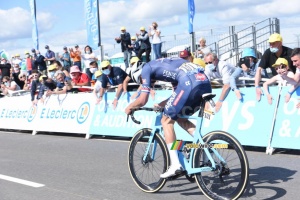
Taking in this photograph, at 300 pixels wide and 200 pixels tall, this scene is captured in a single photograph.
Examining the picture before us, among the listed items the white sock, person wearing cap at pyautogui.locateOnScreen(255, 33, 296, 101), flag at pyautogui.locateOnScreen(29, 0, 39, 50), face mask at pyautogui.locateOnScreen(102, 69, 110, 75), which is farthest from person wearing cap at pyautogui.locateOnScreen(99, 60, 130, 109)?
flag at pyautogui.locateOnScreen(29, 0, 39, 50)

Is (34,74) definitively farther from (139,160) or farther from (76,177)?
(139,160)

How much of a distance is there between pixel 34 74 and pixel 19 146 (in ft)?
12.9

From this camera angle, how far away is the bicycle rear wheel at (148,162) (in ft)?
20.6

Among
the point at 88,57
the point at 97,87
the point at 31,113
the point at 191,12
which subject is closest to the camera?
the point at 97,87

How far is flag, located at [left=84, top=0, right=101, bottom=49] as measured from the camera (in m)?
19.0

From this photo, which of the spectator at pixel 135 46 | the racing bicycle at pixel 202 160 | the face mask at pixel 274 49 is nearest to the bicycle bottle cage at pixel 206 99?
the racing bicycle at pixel 202 160

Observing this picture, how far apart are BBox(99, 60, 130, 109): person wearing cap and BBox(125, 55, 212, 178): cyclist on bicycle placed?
19.5 ft

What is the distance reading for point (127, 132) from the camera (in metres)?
11.9

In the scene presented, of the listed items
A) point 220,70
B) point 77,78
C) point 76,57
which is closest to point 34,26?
point 76,57

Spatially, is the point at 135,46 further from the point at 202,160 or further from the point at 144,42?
the point at 202,160

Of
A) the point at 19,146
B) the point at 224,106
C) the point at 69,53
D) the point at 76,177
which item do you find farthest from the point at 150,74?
the point at 69,53

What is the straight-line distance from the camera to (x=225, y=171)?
5.52 metres

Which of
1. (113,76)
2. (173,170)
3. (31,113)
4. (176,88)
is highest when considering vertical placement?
(113,76)

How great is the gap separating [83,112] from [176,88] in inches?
307
